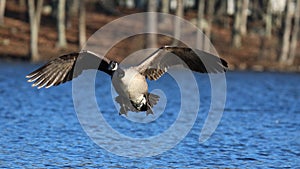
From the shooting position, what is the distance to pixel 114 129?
955 inches

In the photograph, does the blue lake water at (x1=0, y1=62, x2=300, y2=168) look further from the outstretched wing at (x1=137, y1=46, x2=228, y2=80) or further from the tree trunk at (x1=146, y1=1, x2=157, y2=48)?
the tree trunk at (x1=146, y1=1, x2=157, y2=48)

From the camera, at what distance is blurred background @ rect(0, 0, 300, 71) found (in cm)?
5912

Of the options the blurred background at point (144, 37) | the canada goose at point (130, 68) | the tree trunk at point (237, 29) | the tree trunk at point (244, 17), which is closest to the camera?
the canada goose at point (130, 68)

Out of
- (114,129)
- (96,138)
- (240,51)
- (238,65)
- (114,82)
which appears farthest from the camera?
(240,51)

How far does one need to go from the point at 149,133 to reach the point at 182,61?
6.80 metres

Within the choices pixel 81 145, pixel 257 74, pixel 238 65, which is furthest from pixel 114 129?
pixel 238 65

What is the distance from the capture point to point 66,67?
56.2 feet

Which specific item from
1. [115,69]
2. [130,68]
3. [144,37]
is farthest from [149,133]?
[144,37]

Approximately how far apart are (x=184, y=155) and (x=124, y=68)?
3.78m

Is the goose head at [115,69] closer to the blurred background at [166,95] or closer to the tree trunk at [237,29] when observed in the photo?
the blurred background at [166,95]

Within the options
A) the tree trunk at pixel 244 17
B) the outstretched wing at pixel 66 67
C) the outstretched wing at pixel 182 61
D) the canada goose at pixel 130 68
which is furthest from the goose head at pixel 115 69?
the tree trunk at pixel 244 17

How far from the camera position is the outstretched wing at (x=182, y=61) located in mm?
16641

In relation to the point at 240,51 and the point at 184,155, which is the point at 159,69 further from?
the point at 240,51

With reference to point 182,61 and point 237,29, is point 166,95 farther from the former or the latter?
point 237,29
